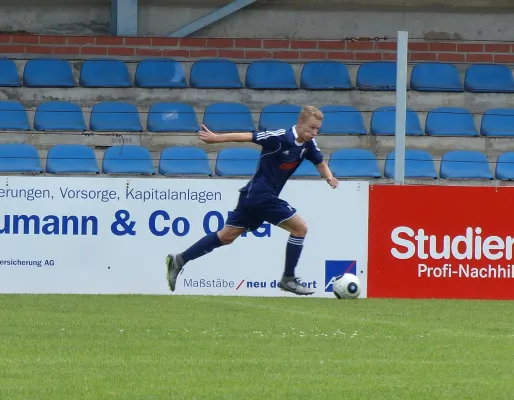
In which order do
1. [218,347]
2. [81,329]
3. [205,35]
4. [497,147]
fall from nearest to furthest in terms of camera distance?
[218,347], [81,329], [497,147], [205,35]

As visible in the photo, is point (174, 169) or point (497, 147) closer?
point (174, 169)

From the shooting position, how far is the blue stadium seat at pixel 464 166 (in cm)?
1664

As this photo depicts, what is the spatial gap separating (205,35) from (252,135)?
897 cm

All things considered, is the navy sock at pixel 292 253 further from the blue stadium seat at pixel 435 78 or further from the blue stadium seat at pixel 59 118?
the blue stadium seat at pixel 435 78

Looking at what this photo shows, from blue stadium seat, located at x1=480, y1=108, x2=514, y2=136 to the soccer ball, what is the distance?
19.1 ft

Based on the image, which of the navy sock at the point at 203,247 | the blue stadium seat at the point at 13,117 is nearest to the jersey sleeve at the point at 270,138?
the navy sock at the point at 203,247

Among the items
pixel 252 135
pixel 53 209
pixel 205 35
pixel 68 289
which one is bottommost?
pixel 68 289

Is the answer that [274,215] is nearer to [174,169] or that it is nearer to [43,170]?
[174,169]

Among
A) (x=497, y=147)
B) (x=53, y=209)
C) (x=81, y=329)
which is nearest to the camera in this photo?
(x=81, y=329)

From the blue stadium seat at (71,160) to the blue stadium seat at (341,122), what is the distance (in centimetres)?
331

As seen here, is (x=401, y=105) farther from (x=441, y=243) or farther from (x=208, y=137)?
(x=208, y=137)

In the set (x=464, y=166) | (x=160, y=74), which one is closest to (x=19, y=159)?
(x=160, y=74)

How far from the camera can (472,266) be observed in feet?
43.1

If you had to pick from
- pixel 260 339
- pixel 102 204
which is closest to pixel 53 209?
pixel 102 204
